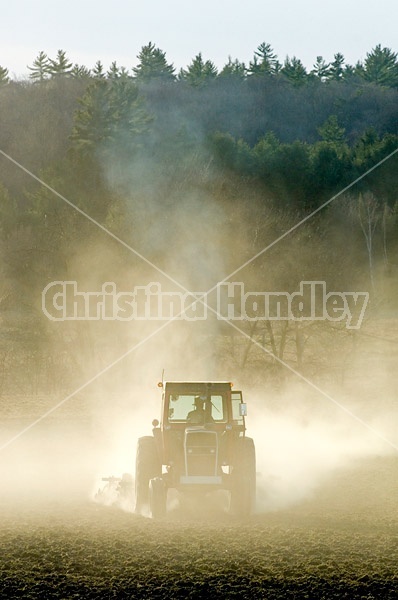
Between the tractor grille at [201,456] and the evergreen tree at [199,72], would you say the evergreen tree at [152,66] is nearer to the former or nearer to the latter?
the evergreen tree at [199,72]

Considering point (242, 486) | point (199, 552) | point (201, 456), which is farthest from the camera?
point (242, 486)

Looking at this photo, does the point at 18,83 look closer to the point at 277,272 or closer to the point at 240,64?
the point at 240,64

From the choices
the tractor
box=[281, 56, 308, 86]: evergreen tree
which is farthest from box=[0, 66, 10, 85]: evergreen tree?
the tractor

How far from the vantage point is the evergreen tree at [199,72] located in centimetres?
15462

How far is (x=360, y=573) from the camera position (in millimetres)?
12352

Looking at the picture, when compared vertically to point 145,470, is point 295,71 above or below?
above

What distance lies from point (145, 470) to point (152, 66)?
151 metres

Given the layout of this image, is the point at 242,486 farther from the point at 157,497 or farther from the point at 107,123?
the point at 107,123

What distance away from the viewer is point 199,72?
521 feet

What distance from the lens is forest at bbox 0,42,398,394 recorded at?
144 ft

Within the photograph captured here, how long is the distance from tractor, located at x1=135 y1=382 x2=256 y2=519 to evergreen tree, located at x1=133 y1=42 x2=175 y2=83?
14618 centimetres

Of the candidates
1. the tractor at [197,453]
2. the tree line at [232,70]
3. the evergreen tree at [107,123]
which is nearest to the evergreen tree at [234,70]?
the tree line at [232,70]

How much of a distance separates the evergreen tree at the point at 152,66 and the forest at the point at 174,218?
25099 mm

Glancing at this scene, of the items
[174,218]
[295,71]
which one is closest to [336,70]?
[295,71]
